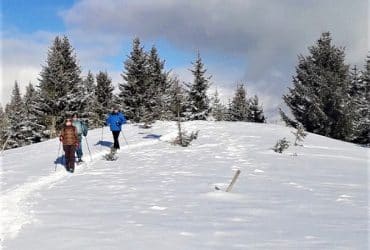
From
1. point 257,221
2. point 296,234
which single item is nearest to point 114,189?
point 257,221

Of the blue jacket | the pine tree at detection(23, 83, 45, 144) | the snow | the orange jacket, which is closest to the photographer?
the snow

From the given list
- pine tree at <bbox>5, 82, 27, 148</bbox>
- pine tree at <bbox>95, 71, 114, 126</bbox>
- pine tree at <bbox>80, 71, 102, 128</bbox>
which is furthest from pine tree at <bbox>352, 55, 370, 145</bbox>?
pine tree at <bbox>5, 82, 27, 148</bbox>

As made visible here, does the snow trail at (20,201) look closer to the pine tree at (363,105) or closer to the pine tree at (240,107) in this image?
the pine tree at (363,105)

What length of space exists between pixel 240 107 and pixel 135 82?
14.9 m

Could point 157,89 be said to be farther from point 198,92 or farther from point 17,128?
point 17,128

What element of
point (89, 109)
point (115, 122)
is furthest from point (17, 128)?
point (115, 122)

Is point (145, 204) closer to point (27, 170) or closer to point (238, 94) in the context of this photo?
point (27, 170)

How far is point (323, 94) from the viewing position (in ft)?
135

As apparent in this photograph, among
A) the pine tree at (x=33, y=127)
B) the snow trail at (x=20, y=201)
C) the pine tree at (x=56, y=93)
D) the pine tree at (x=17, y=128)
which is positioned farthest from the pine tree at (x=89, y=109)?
the snow trail at (x=20, y=201)

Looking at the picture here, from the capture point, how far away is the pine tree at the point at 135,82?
4353cm

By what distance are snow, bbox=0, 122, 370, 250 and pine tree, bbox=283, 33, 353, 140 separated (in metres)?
19.8

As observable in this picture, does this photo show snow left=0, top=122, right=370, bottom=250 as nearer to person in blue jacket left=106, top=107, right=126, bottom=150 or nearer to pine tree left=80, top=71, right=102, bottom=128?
person in blue jacket left=106, top=107, right=126, bottom=150

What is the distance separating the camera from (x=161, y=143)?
24.1 metres

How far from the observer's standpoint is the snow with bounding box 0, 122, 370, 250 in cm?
733
